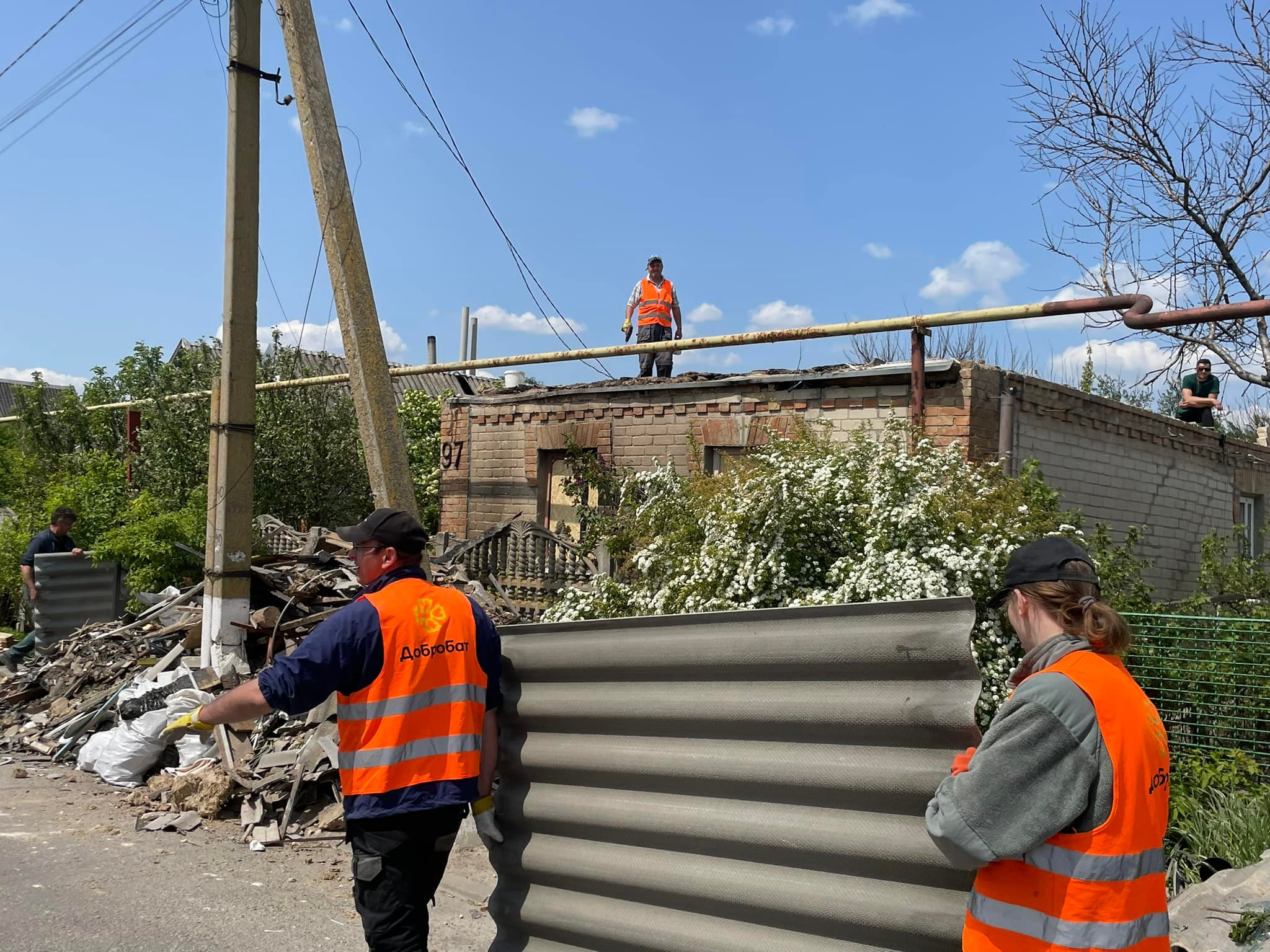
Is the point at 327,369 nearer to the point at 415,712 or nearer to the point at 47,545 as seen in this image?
the point at 47,545

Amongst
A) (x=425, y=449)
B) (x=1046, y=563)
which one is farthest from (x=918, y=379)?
(x=425, y=449)

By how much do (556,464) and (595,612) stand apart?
644 cm

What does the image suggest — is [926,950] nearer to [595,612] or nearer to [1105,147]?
[595,612]

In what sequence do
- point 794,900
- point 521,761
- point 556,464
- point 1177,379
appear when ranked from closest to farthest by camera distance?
1. point 794,900
2. point 521,761
3. point 1177,379
4. point 556,464

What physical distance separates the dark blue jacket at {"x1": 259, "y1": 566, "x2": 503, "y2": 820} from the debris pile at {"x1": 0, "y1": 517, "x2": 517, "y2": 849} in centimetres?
345

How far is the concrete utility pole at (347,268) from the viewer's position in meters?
6.33

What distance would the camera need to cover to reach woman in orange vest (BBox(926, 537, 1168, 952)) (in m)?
1.94

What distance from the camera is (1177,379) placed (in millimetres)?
11508

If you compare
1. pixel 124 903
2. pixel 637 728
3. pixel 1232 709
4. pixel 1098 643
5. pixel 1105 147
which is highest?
pixel 1105 147

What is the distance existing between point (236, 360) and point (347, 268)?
1.92 meters

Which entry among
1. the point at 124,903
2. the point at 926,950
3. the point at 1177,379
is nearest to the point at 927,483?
the point at 926,950

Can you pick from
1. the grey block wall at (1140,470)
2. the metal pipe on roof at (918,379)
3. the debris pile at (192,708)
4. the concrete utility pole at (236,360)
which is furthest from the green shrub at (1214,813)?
the concrete utility pole at (236,360)

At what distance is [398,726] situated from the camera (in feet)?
10.1

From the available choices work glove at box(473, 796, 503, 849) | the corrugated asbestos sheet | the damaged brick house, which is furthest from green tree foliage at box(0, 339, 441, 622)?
work glove at box(473, 796, 503, 849)
